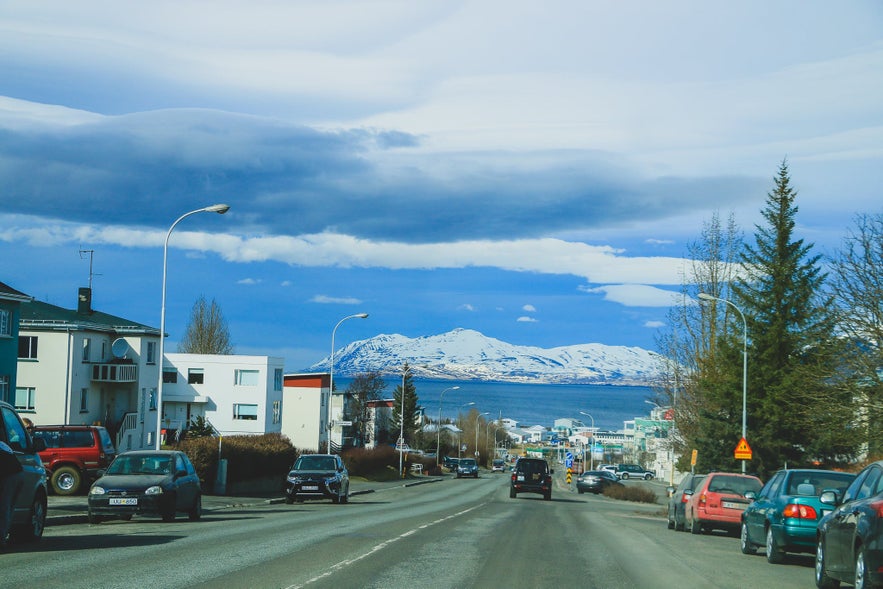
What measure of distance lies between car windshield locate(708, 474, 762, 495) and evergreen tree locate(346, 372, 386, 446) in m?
92.7

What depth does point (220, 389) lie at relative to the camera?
80.8m

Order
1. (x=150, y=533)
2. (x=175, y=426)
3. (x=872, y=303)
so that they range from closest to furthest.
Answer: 1. (x=150, y=533)
2. (x=872, y=303)
3. (x=175, y=426)

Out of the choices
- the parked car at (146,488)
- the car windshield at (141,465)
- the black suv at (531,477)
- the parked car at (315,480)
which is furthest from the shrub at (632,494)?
the car windshield at (141,465)

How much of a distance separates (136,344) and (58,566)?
5034 centimetres

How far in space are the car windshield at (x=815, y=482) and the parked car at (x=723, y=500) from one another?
5.61m

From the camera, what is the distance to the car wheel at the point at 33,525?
14336mm

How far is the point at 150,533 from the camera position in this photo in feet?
57.9

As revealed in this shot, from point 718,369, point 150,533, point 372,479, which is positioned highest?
point 718,369

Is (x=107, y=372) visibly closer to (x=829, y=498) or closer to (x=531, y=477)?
(x=531, y=477)

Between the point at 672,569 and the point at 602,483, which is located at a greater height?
the point at 672,569

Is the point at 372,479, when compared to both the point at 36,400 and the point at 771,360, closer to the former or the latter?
the point at 36,400

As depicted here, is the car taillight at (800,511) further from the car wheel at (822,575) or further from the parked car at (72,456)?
the parked car at (72,456)

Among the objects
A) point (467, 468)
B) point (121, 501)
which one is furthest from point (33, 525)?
point (467, 468)

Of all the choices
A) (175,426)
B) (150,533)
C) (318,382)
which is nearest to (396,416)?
(318,382)
